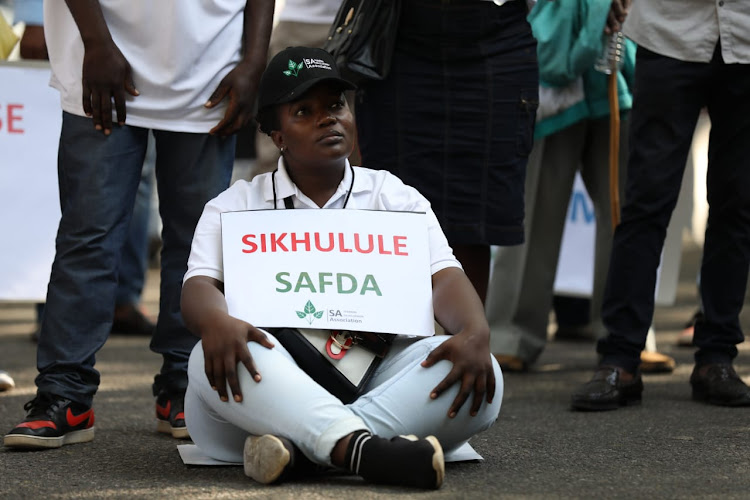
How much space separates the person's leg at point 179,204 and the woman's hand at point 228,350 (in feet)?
2.34

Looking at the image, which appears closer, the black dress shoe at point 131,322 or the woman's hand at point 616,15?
the woman's hand at point 616,15

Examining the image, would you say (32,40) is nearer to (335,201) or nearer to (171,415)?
(171,415)

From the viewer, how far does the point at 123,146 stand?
3.38m

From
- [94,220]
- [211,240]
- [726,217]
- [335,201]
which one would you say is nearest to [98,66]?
[94,220]

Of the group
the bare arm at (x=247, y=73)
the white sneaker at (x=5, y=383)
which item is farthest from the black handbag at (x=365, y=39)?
the white sneaker at (x=5, y=383)

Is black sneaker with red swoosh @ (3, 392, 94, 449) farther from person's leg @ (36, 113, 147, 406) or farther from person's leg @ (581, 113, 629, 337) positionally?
person's leg @ (581, 113, 629, 337)

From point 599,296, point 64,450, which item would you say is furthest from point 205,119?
point 599,296

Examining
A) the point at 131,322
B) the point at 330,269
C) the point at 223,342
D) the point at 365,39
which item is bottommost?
the point at 131,322

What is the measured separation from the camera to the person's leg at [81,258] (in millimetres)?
3322

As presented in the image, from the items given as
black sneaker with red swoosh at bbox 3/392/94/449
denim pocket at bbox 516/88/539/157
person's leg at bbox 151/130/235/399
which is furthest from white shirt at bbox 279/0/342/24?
black sneaker with red swoosh at bbox 3/392/94/449

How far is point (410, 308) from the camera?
2.99 meters

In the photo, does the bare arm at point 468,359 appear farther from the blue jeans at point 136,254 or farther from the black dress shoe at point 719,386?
the blue jeans at point 136,254

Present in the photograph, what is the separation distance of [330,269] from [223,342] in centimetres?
36

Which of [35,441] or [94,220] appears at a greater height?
[94,220]
